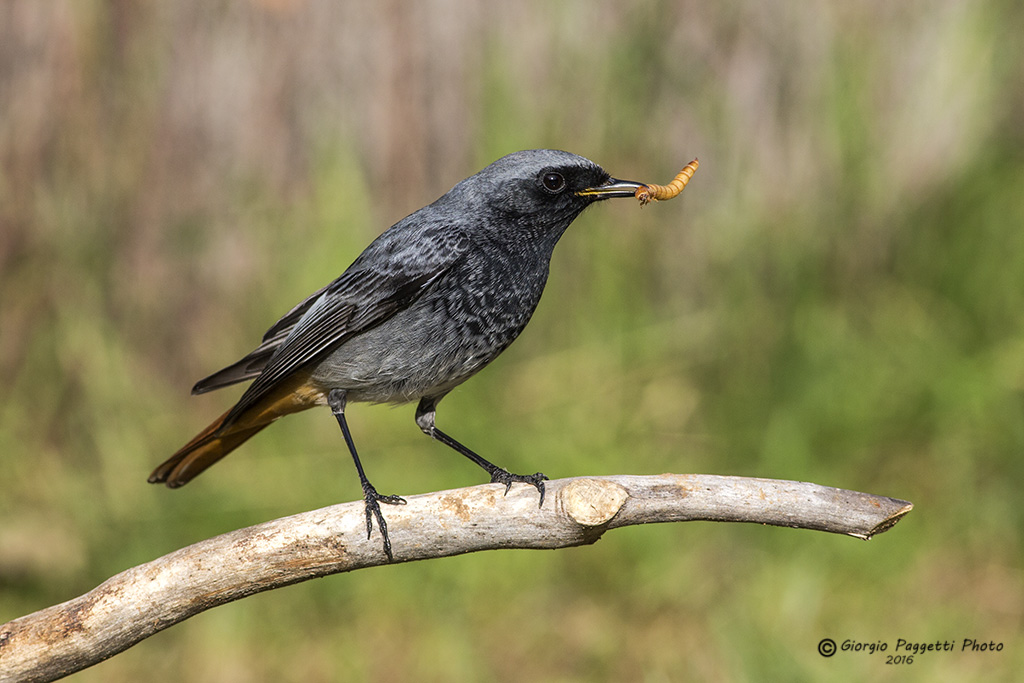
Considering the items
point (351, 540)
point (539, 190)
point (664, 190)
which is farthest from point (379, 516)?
point (664, 190)

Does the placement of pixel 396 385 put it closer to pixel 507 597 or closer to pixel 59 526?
pixel 507 597

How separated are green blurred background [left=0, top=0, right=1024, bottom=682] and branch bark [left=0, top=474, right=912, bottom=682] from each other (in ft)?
A: 5.85

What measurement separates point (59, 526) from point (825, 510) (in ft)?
12.7

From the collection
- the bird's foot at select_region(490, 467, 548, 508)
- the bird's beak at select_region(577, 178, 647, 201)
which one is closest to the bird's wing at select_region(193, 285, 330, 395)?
the bird's foot at select_region(490, 467, 548, 508)

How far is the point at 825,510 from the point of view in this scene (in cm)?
259

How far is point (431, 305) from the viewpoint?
11.5 feet

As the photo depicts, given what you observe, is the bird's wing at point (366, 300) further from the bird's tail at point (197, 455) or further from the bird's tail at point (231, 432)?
the bird's tail at point (197, 455)

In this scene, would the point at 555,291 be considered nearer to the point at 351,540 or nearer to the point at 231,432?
the point at 231,432

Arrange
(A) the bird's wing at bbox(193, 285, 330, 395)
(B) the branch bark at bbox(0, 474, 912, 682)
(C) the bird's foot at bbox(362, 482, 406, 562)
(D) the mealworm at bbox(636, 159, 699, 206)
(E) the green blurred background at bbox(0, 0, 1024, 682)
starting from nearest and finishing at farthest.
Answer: (B) the branch bark at bbox(0, 474, 912, 682)
(C) the bird's foot at bbox(362, 482, 406, 562)
(D) the mealworm at bbox(636, 159, 699, 206)
(A) the bird's wing at bbox(193, 285, 330, 395)
(E) the green blurred background at bbox(0, 0, 1024, 682)

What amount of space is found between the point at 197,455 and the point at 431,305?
110 centimetres

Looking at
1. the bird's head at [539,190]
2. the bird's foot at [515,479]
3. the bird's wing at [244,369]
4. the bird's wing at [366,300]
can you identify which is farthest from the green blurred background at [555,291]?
the bird's head at [539,190]

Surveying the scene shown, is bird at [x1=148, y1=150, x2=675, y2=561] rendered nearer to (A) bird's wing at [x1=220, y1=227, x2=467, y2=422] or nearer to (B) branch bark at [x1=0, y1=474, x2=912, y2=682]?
(A) bird's wing at [x1=220, y1=227, x2=467, y2=422]

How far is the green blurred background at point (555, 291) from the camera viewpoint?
4.71 m

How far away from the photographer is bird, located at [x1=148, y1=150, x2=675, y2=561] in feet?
11.4
